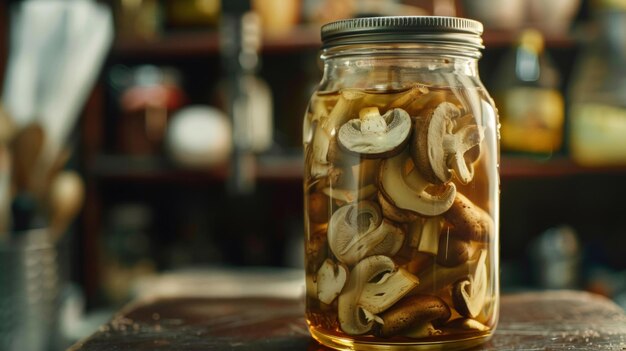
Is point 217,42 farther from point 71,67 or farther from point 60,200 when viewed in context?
point 60,200

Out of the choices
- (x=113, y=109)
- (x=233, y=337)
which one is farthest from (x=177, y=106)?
(x=233, y=337)

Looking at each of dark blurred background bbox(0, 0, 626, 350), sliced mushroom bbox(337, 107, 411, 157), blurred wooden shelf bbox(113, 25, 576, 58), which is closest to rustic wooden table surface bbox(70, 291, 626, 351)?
sliced mushroom bbox(337, 107, 411, 157)

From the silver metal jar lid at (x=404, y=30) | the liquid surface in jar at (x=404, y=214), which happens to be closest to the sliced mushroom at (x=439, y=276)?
the liquid surface in jar at (x=404, y=214)

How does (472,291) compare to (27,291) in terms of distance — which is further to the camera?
(27,291)

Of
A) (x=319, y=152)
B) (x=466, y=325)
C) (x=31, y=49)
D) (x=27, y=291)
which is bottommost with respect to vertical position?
(x=27, y=291)

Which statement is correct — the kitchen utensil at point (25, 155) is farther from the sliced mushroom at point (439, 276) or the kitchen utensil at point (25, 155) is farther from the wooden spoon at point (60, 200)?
the sliced mushroom at point (439, 276)

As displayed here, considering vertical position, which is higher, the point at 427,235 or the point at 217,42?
the point at 217,42

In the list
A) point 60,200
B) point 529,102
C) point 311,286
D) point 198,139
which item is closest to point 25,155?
point 60,200
